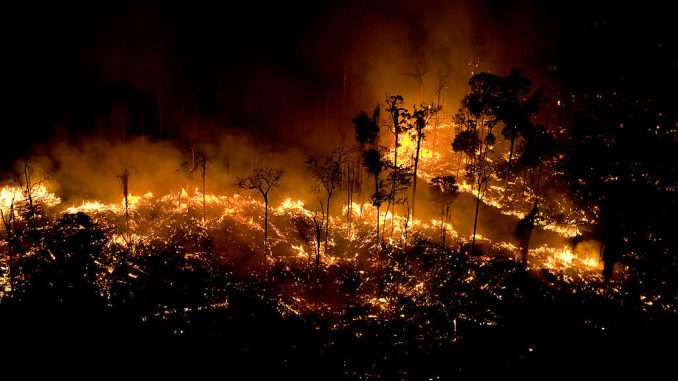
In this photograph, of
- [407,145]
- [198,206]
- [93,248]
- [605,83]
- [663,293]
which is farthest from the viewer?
[407,145]

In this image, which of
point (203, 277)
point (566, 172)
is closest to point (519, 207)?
point (566, 172)

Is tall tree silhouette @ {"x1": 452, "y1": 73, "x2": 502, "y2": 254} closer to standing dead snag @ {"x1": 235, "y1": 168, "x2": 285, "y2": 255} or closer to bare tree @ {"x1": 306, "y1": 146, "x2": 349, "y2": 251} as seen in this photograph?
bare tree @ {"x1": 306, "y1": 146, "x2": 349, "y2": 251}

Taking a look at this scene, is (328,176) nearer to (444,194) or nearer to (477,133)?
(444,194)

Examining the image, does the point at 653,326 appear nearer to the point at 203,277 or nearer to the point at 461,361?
the point at 461,361

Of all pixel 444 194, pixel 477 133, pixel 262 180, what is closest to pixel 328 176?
pixel 262 180

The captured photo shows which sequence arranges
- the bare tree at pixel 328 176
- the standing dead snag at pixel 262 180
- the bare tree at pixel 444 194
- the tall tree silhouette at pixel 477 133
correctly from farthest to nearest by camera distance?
the standing dead snag at pixel 262 180 → the bare tree at pixel 444 194 → the bare tree at pixel 328 176 → the tall tree silhouette at pixel 477 133

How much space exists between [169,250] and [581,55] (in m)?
31.1

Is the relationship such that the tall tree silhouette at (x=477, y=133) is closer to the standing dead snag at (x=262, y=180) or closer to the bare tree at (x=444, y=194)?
the bare tree at (x=444, y=194)

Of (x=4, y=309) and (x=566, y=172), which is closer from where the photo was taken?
(x=4, y=309)

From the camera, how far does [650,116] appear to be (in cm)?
2270

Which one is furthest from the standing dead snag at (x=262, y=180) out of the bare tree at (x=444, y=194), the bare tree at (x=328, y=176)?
Answer: the bare tree at (x=444, y=194)

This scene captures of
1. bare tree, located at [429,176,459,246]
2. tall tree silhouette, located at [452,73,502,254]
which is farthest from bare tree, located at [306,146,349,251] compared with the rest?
tall tree silhouette, located at [452,73,502,254]

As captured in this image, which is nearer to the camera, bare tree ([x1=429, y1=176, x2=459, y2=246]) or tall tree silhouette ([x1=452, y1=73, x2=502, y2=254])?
tall tree silhouette ([x1=452, y1=73, x2=502, y2=254])

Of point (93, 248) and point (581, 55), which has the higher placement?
point (581, 55)
